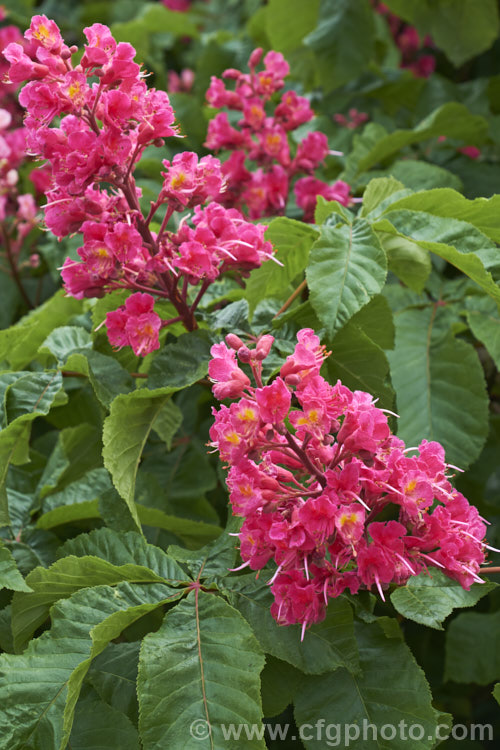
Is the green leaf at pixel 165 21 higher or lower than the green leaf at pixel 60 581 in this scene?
higher

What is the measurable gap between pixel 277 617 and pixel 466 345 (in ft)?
2.34

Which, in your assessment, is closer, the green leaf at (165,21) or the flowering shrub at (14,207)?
the flowering shrub at (14,207)

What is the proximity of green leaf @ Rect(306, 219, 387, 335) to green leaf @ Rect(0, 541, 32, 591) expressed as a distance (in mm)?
560

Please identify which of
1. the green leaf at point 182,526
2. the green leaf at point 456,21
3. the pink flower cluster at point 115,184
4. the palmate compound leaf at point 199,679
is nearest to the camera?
the palmate compound leaf at point 199,679

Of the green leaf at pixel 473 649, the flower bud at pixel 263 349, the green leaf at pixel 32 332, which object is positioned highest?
the flower bud at pixel 263 349

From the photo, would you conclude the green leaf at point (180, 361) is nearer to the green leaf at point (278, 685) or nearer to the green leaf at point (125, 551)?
the green leaf at point (125, 551)

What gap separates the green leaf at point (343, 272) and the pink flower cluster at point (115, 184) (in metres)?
0.11

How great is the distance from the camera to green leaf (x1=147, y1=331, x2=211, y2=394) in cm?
119

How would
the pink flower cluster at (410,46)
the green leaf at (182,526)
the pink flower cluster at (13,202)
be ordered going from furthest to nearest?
1. the pink flower cluster at (410,46)
2. the pink flower cluster at (13,202)
3. the green leaf at (182,526)

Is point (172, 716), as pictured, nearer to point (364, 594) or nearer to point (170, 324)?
point (364, 594)

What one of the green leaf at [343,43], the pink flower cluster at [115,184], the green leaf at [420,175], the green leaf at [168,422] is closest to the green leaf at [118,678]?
the green leaf at [168,422]

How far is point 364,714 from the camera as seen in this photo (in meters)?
1.00

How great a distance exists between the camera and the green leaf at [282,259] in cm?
129

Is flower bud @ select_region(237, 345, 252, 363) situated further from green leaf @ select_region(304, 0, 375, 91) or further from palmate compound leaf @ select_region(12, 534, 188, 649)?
green leaf @ select_region(304, 0, 375, 91)
